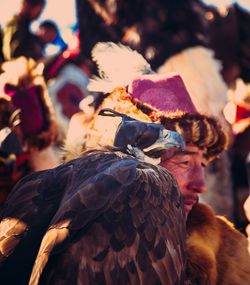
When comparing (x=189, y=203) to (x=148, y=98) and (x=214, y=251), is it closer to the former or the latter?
(x=214, y=251)

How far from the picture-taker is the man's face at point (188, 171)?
3.81m

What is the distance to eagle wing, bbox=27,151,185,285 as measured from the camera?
8.30 feet

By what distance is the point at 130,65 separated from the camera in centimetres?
419

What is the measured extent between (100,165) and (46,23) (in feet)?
24.5

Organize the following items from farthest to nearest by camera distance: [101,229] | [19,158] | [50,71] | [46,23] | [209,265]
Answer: [46,23] → [50,71] → [19,158] → [209,265] → [101,229]

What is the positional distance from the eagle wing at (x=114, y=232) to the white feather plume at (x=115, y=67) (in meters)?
1.32

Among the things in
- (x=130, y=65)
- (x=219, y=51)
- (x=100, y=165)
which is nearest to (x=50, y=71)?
(x=219, y=51)

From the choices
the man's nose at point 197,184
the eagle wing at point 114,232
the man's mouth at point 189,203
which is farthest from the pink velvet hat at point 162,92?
the eagle wing at point 114,232

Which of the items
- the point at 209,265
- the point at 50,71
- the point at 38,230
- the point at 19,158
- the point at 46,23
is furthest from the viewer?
the point at 46,23

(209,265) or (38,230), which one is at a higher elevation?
(38,230)

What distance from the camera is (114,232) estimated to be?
2588 mm

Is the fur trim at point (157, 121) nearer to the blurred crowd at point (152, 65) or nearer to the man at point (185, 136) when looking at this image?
the man at point (185, 136)

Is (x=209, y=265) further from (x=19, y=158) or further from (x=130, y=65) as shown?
(x=19, y=158)

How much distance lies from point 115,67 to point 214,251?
1.29 metres
